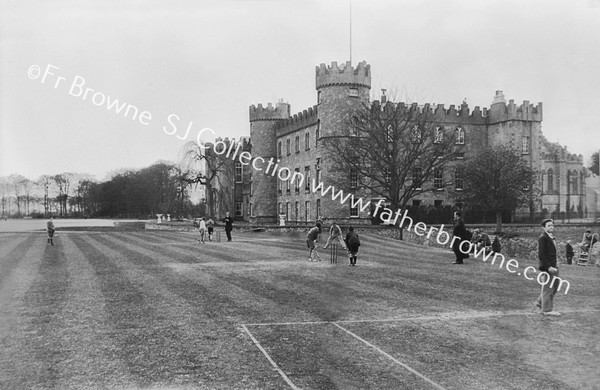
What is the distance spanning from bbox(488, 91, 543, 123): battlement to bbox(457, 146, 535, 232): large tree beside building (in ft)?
30.0

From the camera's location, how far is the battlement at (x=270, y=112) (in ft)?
242

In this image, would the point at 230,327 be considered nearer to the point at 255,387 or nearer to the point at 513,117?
the point at 255,387

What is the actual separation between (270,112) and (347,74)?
1937 cm

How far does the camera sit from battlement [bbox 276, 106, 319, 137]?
6147 centimetres

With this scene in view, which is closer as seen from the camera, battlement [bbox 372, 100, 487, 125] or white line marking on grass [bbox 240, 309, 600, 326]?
white line marking on grass [bbox 240, 309, 600, 326]

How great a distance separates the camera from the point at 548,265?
13.2 meters

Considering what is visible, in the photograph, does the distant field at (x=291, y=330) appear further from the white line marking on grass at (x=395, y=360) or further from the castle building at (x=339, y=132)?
the castle building at (x=339, y=132)

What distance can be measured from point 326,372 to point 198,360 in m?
2.13

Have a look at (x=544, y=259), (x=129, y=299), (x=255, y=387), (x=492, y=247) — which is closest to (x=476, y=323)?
(x=544, y=259)

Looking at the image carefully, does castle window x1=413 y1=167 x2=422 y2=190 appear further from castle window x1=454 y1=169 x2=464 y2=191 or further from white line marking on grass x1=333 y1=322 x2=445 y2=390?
white line marking on grass x1=333 y1=322 x2=445 y2=390

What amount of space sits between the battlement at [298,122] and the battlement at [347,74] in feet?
15.8

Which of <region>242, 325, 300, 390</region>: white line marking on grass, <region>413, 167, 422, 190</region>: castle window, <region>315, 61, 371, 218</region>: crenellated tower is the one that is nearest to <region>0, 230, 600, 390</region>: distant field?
<region>242, 325, 300, 390</region>: white line marking on grass

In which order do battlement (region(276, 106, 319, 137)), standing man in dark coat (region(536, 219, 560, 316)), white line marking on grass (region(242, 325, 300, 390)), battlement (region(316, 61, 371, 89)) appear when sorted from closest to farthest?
white line marking on grass (region(242, 325, 300, 390)) < standing man in dark coat (region(536, 219, 560, 316)) < battlement (region(316, 61, 371, 89)) < battlement (region(276, 106, 319, 137))

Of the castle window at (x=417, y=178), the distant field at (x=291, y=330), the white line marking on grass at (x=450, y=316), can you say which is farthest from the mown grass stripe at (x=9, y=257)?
the castle window at (x=417, y=178)
